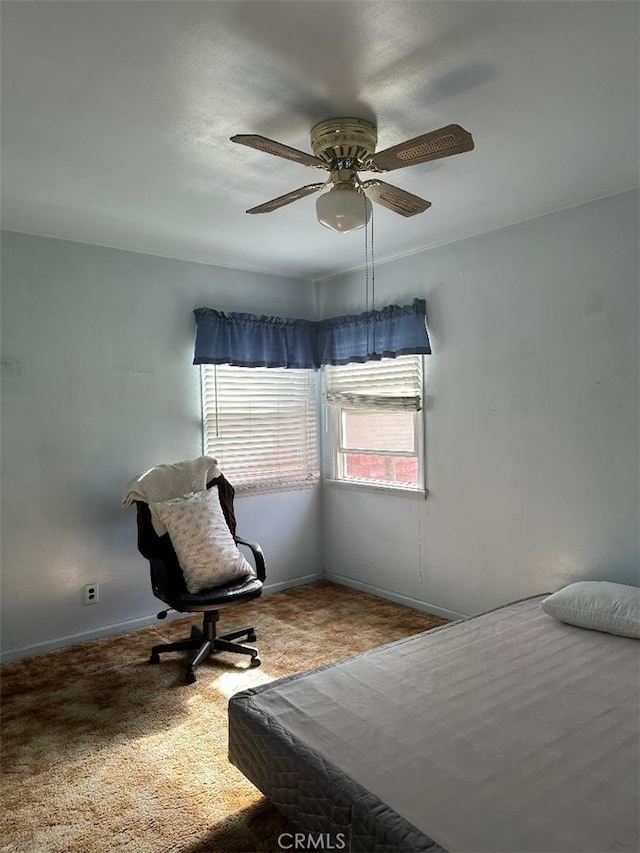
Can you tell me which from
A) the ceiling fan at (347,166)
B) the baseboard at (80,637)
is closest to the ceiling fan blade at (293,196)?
the ceiling fan at (347,166)

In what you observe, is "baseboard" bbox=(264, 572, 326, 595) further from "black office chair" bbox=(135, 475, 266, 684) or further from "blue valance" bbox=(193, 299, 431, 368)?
"blue valance" bbox=(193, 299, 431, 368)

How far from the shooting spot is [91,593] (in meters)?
3.70

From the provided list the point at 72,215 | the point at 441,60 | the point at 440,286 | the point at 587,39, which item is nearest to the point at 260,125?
the point at 441,60

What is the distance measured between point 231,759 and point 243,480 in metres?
2.49

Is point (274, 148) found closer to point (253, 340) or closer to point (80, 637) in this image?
point (253, 340)

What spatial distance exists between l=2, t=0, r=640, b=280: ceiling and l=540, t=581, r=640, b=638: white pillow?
2003 millimetres

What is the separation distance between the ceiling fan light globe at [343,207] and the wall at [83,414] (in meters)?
2.04

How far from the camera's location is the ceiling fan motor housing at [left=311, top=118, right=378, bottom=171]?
219 cm

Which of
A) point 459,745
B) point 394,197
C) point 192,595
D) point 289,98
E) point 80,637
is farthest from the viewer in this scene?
point 80,637

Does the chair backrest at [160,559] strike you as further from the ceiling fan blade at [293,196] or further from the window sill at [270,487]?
the ceiling fan blade at [293,196]

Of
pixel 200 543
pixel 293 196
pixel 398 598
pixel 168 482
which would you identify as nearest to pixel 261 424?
pixel 168 482

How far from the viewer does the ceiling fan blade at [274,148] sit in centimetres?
183

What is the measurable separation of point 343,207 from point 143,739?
2412 millimetres

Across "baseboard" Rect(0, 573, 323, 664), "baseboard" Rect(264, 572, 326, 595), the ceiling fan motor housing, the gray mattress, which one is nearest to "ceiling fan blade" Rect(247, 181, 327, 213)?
the ceiling fan motor housing
